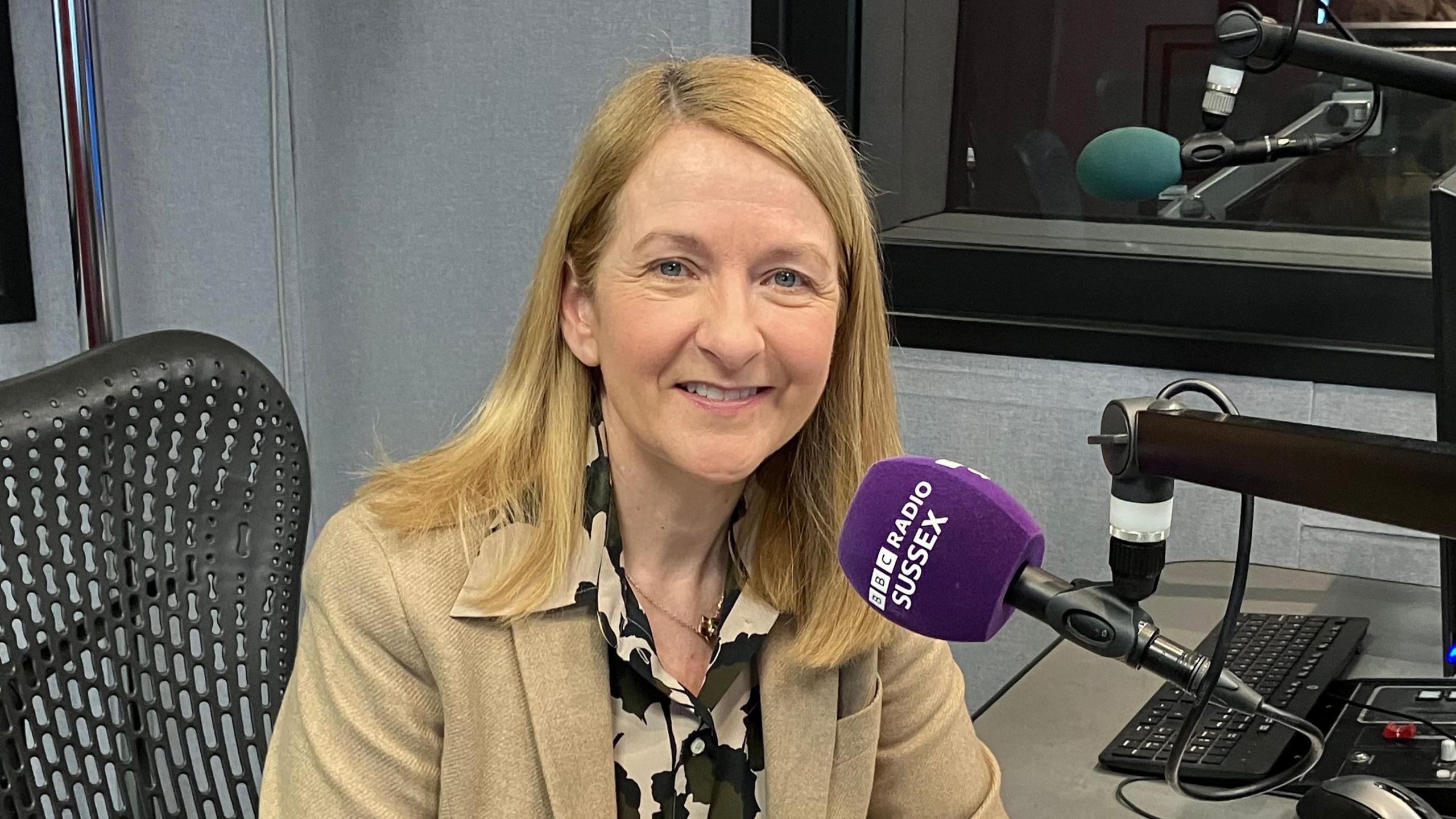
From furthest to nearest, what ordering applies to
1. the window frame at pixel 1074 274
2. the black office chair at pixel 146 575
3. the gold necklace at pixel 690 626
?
the window frame at pixel 1074 274, the gold necklace at pixel 690 626, the black office chair at pixel 146 575

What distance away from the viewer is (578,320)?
3.95 ft

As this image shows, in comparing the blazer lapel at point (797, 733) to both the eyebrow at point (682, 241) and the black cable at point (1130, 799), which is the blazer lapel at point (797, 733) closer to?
the black cable at point (1130, 799)

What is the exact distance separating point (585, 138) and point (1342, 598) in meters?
1.03

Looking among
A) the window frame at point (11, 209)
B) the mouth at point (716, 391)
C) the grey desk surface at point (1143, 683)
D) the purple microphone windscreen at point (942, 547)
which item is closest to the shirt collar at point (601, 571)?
the mouth at point (716, 391)

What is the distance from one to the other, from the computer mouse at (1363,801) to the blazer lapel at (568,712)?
0.52 metres

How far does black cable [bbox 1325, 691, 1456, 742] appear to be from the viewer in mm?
1166

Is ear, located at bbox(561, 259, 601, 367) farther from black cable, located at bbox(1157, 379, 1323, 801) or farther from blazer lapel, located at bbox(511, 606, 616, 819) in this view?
black cable, located at bbox(1157, 379, 1323, 801)

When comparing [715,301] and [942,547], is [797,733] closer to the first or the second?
[715,301]

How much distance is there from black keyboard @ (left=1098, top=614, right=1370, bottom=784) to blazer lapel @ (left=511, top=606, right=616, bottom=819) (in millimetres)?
419

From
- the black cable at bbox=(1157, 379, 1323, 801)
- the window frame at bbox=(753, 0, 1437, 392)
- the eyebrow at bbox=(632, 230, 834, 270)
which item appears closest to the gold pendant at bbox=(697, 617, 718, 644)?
the eyebrow at bbox=(632, 230, 834, 270)

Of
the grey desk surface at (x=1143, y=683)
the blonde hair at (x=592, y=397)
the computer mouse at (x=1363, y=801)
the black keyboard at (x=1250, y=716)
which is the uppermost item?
the blonde hair at (x=592, y=397)

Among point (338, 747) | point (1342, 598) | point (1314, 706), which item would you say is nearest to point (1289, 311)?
point (1342, 598)

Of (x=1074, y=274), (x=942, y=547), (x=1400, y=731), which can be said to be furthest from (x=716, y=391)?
(x=1074, y=274)

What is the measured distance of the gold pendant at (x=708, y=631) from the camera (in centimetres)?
123
